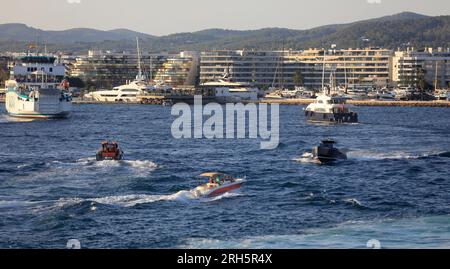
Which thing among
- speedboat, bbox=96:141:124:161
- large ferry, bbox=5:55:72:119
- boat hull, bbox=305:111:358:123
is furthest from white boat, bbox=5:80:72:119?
speedboat, bbox=96:141:124:161

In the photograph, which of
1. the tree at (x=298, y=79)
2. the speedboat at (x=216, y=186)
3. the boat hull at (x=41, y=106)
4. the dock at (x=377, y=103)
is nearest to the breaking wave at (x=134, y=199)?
the speedboat at (x=216, y=186)

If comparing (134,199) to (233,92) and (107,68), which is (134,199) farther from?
(107,68)

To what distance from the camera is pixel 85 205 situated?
1986cm

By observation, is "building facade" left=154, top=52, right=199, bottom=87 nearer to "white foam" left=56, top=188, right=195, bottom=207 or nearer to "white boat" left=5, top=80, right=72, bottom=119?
"white boat" left=5, top=80, right=72, bottom=119

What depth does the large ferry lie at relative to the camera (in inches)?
2844

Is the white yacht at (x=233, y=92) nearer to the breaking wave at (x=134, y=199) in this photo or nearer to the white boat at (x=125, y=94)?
the white boat at (x=125, y=94)

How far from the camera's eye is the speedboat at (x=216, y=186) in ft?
75.4

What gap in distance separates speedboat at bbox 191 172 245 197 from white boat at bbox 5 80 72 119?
5081 centimetres

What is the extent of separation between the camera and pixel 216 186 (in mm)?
23266

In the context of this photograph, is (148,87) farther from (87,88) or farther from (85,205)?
(85,205)

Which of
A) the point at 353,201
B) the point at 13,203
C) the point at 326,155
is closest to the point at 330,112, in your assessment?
the point at 326,155

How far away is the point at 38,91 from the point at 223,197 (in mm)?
54122

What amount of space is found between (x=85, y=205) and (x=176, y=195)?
3.81 meters
